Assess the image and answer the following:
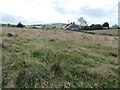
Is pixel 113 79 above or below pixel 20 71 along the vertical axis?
below

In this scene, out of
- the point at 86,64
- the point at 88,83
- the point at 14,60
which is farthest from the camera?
the point at 86,64

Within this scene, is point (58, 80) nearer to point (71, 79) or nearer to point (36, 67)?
point (71, 79)

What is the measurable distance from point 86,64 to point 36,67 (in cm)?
217

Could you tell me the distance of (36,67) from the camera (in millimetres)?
5145

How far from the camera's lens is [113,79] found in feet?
16.4

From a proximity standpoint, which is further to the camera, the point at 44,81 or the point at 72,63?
the point at 72,63

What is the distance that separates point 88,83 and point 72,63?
5.02ft

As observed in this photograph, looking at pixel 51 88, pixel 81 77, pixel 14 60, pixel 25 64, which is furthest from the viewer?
pixel 14 60

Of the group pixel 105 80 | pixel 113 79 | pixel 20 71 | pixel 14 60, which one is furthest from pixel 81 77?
pixel 14 60

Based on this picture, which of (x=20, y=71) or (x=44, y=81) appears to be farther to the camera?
(x=20, y=71)

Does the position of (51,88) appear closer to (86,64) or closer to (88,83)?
(88,83)

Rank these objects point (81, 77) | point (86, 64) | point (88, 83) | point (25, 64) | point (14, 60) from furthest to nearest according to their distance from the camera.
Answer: point (86, 64) < point (14, 60) < point (25, 64) < point (81, 77) < point (88, 83)

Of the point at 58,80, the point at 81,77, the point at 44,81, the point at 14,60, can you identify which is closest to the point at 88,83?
the point at 81,77

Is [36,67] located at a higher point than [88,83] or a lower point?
higher
